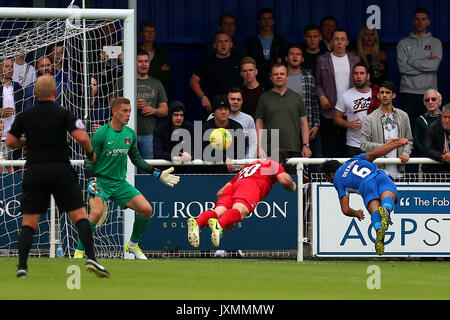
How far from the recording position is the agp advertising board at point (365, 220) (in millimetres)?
15211

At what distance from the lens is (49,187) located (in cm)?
1064

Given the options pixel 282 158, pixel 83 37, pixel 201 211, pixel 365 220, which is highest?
pixel 83 37

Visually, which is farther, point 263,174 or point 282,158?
point 282,158

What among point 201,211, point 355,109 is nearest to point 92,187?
point 201,211

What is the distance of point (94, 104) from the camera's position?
16.0 m

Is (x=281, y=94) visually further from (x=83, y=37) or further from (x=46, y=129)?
(x=46, y=129)

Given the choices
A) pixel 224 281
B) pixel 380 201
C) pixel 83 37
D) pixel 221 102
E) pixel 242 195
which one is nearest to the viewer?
pixel 224 281

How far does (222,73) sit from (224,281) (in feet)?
22.4

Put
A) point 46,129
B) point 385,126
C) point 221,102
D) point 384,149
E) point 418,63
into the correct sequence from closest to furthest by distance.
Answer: point 46,129 → point 384,149 → point 221,102 → point 385,126 → point 418,63

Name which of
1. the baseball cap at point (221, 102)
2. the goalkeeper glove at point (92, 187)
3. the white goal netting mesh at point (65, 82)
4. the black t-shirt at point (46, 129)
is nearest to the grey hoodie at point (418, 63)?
the baseball cap at point (221, 102)

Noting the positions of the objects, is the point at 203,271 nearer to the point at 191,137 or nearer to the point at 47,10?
the point at 191,137

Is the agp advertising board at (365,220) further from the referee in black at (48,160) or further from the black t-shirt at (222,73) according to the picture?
the referee in black at (48,160)
